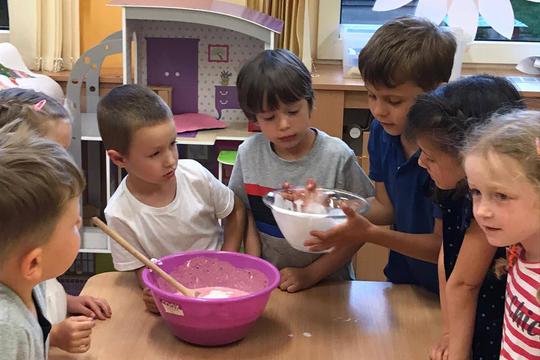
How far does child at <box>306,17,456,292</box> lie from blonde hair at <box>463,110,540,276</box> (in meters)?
0.33

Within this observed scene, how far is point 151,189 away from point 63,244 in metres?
0.59

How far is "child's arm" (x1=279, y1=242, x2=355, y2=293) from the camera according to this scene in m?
1.47

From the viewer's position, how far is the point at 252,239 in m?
1.65

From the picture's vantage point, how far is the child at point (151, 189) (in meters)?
1.50

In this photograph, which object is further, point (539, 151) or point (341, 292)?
point (341, 292)

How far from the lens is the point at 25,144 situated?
0.95m

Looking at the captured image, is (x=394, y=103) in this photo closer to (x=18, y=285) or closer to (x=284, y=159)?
(x=284, y=159)

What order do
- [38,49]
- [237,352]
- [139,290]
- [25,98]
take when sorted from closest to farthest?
[237,352], [25,98], [139,290], [38,49]

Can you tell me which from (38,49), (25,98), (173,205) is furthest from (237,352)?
(38,49)

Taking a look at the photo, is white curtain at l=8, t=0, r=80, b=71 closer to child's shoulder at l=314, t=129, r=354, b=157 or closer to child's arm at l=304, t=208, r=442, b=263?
child's shoulder at l=314, t=129, r=354, b=157

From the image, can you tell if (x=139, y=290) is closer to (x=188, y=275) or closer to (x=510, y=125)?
(x=188, y=275)

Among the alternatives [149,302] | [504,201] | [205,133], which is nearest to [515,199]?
[504,201]

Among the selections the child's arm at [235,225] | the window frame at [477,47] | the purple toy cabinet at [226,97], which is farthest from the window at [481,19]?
the child's arm at [235,225]

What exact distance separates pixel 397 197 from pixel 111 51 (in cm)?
149
